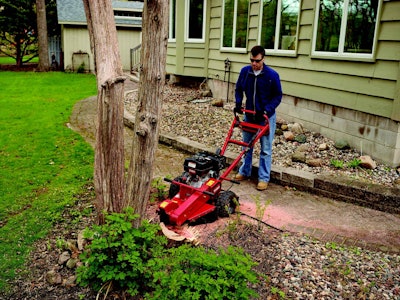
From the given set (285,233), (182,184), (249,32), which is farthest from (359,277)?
(249,32)

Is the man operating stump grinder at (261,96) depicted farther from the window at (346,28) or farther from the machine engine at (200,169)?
the window at (346,28)

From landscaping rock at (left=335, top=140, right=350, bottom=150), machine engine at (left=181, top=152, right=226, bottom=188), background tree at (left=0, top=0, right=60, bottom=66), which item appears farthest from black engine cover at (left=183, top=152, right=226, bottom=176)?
background tree at (left=0, top=0, right=60, bottom=66)

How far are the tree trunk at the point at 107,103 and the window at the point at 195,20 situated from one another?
9147 millimetres

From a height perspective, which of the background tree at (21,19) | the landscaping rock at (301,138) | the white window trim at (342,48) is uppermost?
the background tree at (21,19)

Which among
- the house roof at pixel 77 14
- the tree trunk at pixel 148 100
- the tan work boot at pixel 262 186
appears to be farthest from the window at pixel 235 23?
the house roof at pixel 77 14

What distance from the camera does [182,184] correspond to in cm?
457

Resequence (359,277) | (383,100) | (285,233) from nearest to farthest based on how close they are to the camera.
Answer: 1. (359,277)
2. (285,233)
3. (383,100)

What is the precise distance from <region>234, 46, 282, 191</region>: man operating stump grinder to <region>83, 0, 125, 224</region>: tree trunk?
2337 millimetres

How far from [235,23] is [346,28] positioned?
13.6 ft

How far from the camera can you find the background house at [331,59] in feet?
20.8

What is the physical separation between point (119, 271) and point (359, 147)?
507cm

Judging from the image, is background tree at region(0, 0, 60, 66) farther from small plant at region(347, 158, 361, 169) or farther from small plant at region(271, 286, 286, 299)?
small plant at region(271, 286, 286, 299)

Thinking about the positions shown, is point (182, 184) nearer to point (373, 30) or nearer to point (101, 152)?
point (101, 152)

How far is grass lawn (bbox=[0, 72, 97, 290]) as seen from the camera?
449cm
